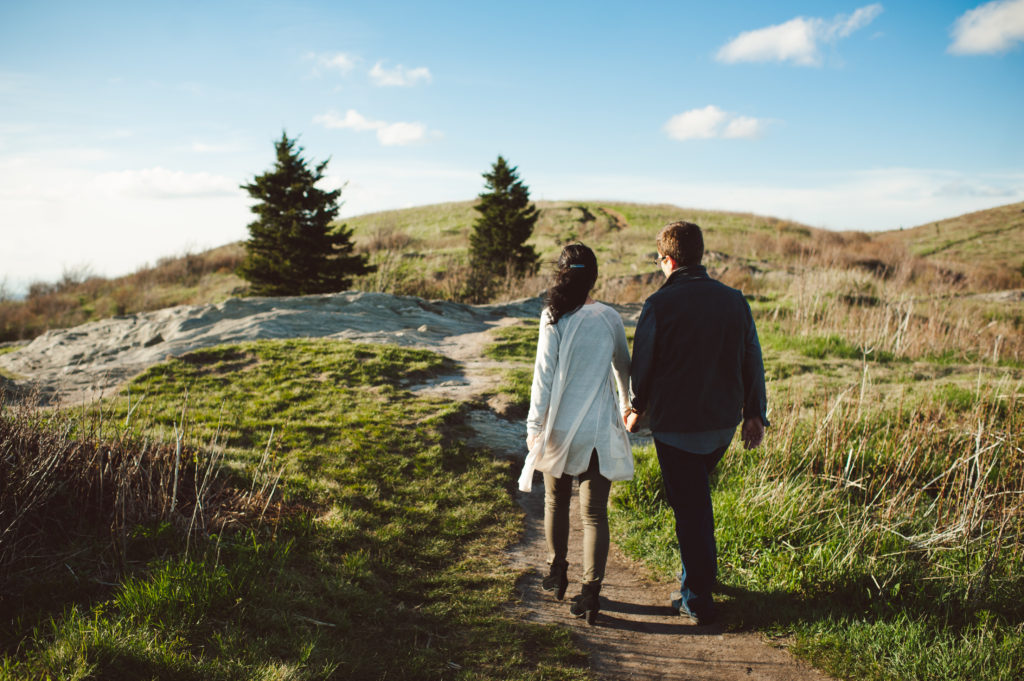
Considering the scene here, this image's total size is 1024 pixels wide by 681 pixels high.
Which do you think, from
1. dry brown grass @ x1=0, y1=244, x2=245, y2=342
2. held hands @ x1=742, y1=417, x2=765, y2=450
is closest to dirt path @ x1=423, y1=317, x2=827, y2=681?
held hands @ x1=742, y1=417, x2=765, y2=450

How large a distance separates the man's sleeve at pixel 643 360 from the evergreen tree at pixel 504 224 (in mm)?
24658

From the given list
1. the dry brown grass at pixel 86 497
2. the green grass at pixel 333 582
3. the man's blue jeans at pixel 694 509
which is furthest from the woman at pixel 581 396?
the dry brown grass at pixel 86 497

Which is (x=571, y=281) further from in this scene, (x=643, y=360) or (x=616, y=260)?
(x=616, y=260)

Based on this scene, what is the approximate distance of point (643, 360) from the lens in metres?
3.43

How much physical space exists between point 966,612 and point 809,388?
5.00m

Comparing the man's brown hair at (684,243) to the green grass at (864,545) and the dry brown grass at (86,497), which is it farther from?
the dry brown grass at (86,497)

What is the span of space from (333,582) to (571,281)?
250 cm

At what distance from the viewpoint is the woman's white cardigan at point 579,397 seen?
3.44m

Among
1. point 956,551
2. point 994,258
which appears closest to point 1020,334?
point 956,551

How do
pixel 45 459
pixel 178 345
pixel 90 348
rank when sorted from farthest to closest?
pixel 90 348 → pixel 178 345 → pixel 45 459

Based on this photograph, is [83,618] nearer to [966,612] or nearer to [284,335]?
[966,612]

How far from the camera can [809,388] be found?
26.9 feet

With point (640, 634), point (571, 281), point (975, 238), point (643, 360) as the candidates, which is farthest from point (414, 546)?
point (975, 238)

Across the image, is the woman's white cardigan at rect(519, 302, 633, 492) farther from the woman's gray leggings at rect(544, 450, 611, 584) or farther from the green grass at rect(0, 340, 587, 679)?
the green grass at rect(0, 340, 587, 679)
